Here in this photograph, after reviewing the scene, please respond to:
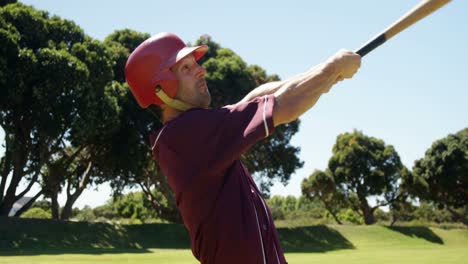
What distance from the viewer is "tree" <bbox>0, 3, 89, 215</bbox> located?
27688 millimetres

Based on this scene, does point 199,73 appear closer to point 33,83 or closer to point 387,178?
point 33,83

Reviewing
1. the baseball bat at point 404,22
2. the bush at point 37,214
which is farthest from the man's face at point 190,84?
the bush at point 37,214

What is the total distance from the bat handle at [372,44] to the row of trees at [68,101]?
26.7 m

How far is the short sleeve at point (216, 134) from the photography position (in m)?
2.72

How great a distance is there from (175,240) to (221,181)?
112 feet

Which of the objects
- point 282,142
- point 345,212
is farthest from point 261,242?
point 345,212

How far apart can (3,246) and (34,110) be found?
7.45 metres

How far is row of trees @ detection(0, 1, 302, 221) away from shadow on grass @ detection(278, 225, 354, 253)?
31.8ft

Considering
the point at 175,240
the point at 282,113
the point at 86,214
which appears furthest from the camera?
the point at 86,214

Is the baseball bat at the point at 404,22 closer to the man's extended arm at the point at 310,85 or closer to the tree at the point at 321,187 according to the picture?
the man's extended arm at the point at 310,85

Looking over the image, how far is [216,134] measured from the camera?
9.16ft

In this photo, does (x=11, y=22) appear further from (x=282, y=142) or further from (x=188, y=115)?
(x=188, y=115)

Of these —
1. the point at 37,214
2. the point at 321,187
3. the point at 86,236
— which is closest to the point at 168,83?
the point at 86,236

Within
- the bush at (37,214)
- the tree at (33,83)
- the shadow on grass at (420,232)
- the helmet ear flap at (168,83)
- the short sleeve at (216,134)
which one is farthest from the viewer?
the bush at (37,214)
